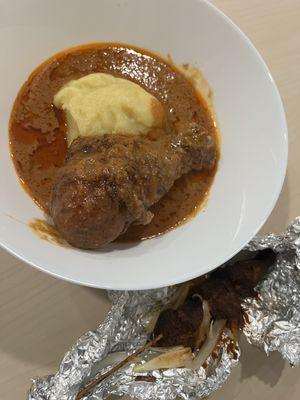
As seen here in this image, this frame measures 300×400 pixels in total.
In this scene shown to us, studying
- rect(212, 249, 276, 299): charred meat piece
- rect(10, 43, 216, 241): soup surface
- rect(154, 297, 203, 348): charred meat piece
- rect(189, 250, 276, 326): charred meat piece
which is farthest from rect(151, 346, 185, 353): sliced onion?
rect(10, 43, 216, 241): soup surface

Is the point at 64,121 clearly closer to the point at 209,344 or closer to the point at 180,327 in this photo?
the point at 180,327

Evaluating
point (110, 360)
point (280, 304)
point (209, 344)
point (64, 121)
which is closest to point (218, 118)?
point (64, 121)

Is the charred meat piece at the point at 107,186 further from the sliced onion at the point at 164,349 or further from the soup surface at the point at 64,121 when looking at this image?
the sliced onion at the point at 164,349

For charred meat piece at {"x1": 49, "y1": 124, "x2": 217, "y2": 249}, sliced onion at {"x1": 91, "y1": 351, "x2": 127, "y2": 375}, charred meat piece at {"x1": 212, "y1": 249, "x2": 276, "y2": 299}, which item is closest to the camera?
charred meat piece at {"x1": 49, "y1": 124, "x2": 217, "y2": 249}

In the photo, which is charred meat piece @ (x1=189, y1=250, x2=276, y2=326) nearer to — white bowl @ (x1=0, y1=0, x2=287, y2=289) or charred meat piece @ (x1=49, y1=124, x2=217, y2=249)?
white bowl @ (x1=0, y1=0, x2=287, y2=289)

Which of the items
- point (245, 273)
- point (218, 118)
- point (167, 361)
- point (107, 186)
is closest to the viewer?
point (107, 186)

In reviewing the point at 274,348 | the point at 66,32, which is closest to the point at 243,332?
the point at 274,348

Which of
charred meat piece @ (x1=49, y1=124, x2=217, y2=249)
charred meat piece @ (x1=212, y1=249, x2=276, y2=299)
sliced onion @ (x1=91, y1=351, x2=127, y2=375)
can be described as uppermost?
charred meat piece @ (x1=49, y1=124, x2=217, y2=249)
